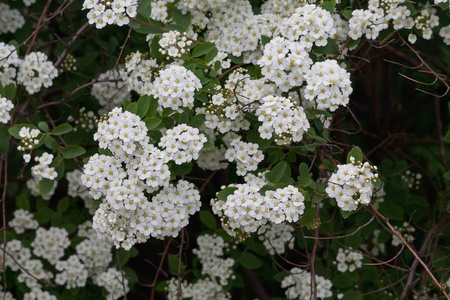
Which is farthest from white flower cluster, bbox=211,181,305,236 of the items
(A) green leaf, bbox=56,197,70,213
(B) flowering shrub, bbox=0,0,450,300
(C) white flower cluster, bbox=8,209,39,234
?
(C) white flower cluster, bbox=8,209,39,234

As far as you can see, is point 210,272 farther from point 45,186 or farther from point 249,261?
point 45,186

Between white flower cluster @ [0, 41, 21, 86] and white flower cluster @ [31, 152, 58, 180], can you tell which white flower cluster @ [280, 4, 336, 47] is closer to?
white flower cluster @ [31, 152, 58, 180]

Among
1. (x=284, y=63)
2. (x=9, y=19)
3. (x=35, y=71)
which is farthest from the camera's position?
(x=9, y=19)

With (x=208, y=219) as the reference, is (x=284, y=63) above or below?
above

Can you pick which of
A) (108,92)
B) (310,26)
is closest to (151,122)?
(310,26)

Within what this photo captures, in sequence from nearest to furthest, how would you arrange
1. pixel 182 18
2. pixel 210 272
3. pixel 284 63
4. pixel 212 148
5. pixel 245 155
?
pixel 284 63, pixel 245 155, pixel 212 148, pixel 182 18, pixel 210 272

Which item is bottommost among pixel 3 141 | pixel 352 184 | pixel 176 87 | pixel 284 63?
pixel 3 141
